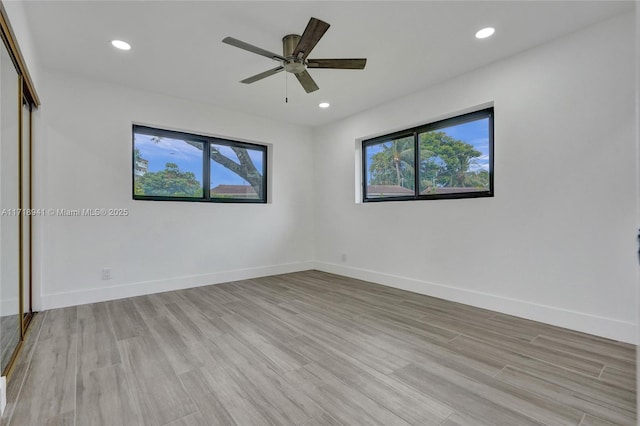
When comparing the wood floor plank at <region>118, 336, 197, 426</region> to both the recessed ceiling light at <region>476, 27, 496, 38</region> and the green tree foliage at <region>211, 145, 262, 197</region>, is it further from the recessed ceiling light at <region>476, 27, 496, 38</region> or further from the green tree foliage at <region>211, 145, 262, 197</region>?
the recessed ceiling light at <region>476, 27, 496, 38</region>

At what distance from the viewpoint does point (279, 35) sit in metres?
2.55

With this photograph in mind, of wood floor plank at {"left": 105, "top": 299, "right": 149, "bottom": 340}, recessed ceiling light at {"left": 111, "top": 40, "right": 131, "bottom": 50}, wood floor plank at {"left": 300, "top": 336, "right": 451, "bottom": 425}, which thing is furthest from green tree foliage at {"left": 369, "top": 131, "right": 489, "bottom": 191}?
wood floor plank at {"left": 105, "top": 299, "right": 149, "bottom": 340}

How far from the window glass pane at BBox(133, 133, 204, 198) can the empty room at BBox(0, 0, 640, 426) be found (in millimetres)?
28

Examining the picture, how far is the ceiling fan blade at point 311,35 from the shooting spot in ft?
6.36

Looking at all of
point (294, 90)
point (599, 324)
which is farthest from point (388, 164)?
point (599, 324)

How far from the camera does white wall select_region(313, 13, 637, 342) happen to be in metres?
2.30

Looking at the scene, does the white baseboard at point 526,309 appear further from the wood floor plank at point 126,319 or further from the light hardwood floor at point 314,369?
the wood floor plank at point 126,319

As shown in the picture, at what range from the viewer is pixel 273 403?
1.54 meters

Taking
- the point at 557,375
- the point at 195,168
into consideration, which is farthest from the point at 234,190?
the point at 557,375

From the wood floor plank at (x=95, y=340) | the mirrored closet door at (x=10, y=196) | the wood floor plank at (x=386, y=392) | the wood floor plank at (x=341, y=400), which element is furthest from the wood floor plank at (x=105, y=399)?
the wood floor plank at (x=386, y=392)

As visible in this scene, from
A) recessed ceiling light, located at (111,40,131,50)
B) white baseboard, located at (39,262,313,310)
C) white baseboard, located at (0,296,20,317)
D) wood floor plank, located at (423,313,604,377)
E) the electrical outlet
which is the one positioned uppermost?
recessed ceiling light, located at (111,40,131,50)

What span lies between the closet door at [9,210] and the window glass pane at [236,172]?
2.30 m

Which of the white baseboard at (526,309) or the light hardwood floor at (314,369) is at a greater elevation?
the white baseboard at (526,309)

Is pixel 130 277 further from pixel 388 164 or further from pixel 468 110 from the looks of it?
pixel 468 110
